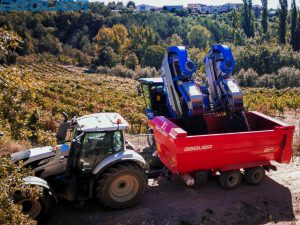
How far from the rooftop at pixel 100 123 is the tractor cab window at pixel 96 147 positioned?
136 mm

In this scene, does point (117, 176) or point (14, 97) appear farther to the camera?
point (117, 176)

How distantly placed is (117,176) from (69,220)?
1365 mm

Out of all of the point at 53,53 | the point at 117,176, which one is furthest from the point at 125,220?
the point at 53,53

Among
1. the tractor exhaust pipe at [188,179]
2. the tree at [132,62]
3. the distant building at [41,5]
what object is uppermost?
the distant building at [41,5]

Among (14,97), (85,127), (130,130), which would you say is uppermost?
(14,97)

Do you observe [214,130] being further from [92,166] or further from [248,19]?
[248,19]

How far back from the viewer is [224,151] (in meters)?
8.34

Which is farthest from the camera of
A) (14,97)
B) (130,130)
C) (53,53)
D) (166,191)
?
(53,53)

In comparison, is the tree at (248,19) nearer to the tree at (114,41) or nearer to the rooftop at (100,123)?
the tree at (114,41)

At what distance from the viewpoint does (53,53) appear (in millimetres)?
82562

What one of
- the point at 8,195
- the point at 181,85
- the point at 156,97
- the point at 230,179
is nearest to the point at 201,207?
the point at 230,179

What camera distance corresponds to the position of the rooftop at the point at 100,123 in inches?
286

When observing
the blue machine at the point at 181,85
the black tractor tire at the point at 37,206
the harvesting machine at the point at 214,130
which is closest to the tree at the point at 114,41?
the blue machine at the point at 181,85

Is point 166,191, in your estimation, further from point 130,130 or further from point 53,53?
point 53,53
